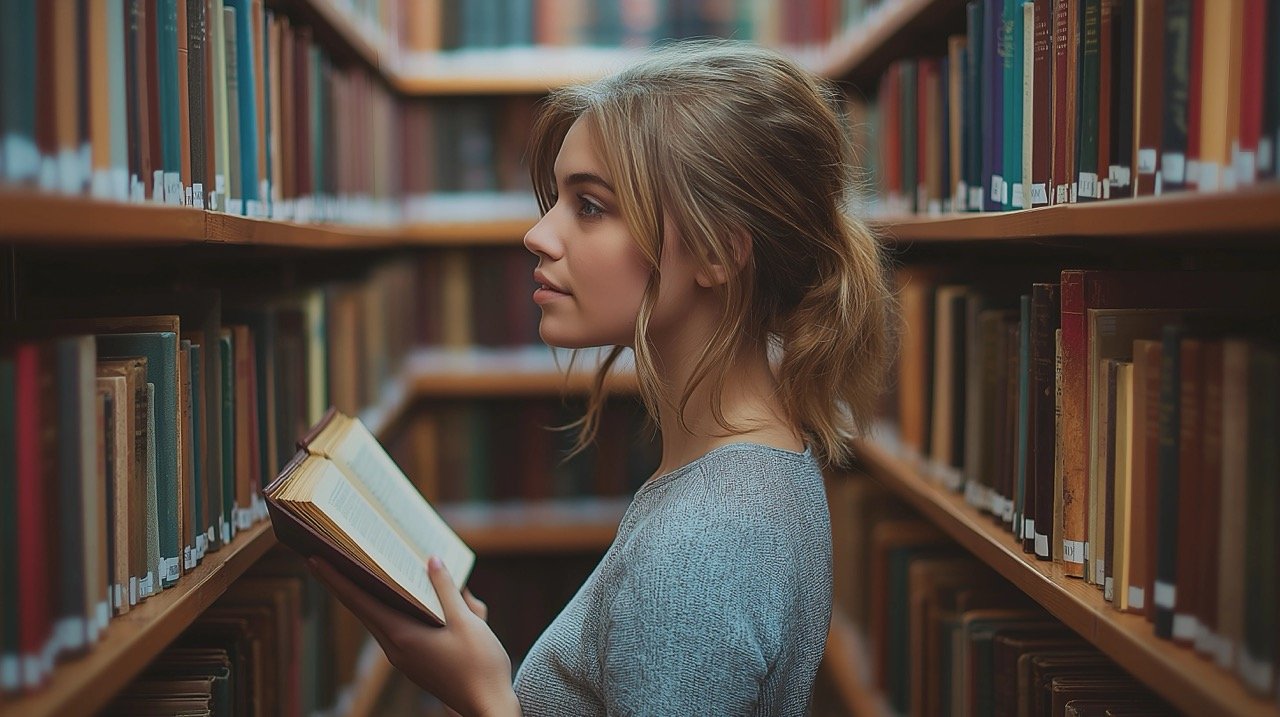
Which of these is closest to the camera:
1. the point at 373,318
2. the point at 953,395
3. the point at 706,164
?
the point at 706,164

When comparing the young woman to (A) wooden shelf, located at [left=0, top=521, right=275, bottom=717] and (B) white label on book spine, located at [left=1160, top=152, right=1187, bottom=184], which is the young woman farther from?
(B) white label on book spine, located at [left=1160, top=152, right=1187, bottom=184]

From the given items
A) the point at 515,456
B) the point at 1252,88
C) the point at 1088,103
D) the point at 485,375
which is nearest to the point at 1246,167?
the point at 1252,88

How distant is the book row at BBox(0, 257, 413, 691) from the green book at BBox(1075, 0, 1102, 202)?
39.6 inches

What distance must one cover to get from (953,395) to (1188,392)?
0.86m

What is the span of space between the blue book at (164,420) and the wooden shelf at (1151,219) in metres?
0.91

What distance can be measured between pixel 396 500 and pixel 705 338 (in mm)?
429

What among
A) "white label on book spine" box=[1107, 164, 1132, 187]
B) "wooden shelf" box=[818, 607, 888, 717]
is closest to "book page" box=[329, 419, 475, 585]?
"white label on book spine" box=[1107, 164, 1132, 187]

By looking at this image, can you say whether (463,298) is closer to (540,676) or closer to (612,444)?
(612,444)

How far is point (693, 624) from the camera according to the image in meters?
1.08

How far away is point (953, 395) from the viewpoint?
1875mm

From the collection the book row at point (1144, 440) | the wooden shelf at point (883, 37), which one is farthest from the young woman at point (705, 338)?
the wooden shelf at point (883, 37)

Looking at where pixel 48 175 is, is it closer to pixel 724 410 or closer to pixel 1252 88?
pixel 724 410

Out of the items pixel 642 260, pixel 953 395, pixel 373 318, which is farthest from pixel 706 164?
pixel 373 318

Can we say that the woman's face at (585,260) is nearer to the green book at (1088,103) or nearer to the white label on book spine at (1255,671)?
the green book at (1088,103)
